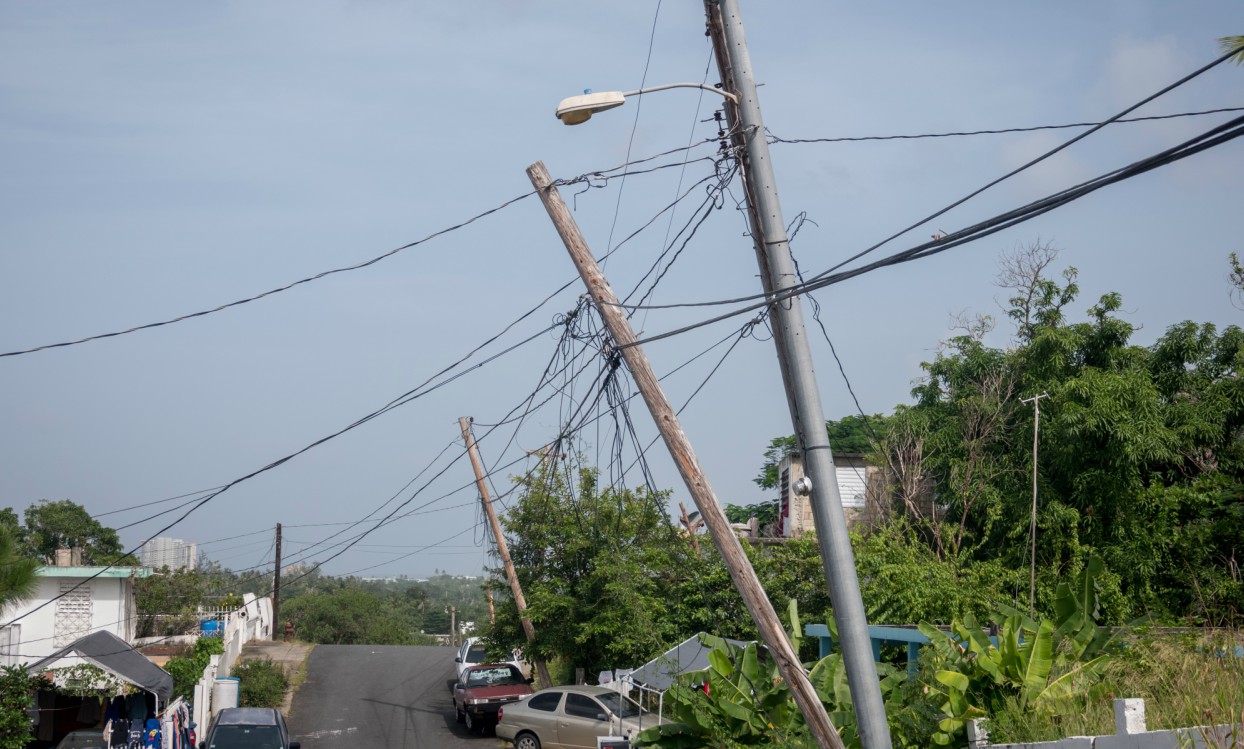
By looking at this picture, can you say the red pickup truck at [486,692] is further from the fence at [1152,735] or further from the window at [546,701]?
the fence at [1152,735]

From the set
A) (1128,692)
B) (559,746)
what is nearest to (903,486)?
(559,746)

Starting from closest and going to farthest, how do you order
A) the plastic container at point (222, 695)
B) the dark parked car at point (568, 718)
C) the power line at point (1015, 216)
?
the power line at point (1015, 216), the dark parked car at point (568, 718), the plastic container at point (222, 695)

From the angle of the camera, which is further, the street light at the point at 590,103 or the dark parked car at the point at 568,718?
the dark parked car at the point at 568,718

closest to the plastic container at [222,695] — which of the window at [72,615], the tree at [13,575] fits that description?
the window at [72,615]

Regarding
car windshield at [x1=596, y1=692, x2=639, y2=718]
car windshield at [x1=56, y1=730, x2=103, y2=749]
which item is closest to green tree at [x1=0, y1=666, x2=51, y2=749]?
car windshield at [x1=56, y1=730, x2=103, y2=749]

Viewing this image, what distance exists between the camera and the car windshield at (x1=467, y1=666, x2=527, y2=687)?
89.1 ft

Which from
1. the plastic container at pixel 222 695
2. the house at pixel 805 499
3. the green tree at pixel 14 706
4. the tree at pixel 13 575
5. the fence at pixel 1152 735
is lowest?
the plastic container at pixel 222 695

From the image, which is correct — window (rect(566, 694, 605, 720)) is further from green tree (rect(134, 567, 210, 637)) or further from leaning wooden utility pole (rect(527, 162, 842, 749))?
green tree (rect(134, 567, 210, 637))

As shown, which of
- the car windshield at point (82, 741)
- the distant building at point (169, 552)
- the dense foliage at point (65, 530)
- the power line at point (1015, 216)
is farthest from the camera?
the distant building at point (169, 552)

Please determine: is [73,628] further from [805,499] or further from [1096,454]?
[1096,454]

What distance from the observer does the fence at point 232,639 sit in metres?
25.3

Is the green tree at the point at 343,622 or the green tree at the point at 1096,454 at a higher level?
the green tree at the point at 1096,454

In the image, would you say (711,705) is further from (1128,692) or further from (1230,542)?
(1230,542)

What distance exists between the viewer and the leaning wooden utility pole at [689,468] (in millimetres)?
8711
